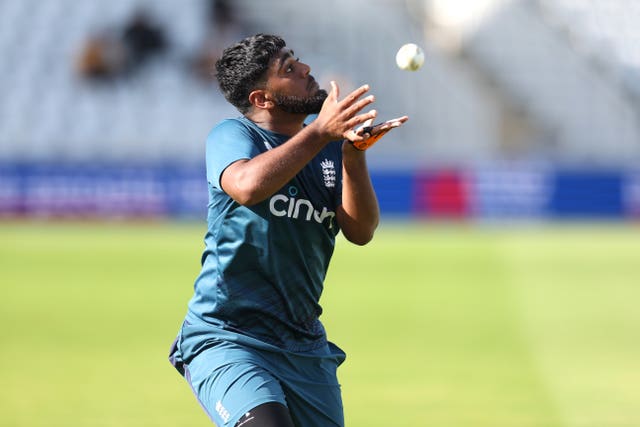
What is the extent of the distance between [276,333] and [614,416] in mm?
4282

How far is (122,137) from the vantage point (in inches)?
1028

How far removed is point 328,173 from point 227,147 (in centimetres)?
55

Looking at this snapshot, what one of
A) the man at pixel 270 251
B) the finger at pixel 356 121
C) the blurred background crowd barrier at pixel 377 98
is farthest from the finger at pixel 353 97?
the blurred background crowd barrier at pixel 377 98

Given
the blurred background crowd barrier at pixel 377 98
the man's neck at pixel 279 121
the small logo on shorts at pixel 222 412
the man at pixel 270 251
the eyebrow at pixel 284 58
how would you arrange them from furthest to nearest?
the blurred background crowd barrier at pixel 377 98 → the man's neck at pixel 279 121 → the eyebrow at pixel 284 58 → the man at pixel 270 251 → the small logo on shorts at pixel 222 412

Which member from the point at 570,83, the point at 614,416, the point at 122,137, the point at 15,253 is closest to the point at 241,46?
the point at 614,416

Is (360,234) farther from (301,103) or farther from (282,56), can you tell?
(282,56)

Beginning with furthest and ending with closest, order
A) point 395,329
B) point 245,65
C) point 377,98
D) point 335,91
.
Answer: point 377,98 → point 395,329 → point 245,65 → point 335,91

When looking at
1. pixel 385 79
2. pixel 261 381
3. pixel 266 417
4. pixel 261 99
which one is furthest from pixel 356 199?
pixel 385 79

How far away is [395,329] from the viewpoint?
12.2 metres

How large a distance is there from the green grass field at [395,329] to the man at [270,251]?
3.22m

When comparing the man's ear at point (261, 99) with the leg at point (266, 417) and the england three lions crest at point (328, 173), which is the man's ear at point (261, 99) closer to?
the england three lions crest at point (328, 173)

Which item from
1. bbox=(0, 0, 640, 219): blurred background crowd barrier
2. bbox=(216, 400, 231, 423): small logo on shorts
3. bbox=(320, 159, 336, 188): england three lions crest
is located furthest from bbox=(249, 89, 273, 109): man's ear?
bbox=(0, 0, 640, 219): blurred background crowd barrier

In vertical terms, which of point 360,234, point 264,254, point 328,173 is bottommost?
point 264,254

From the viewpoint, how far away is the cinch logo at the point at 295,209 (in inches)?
186
